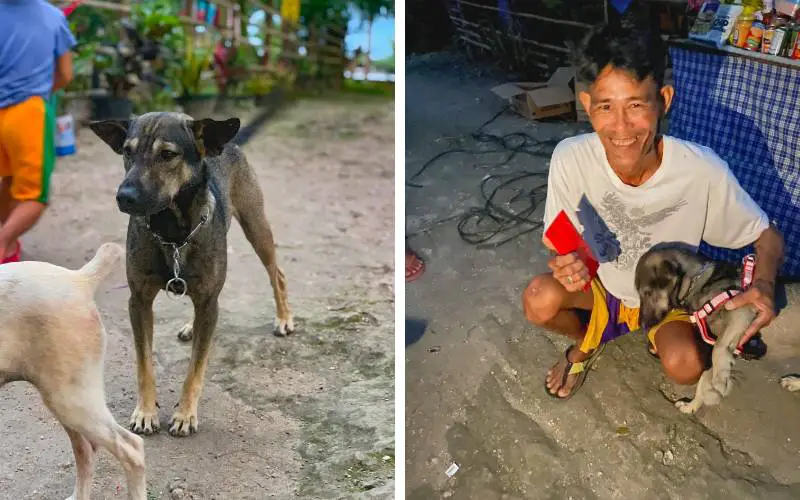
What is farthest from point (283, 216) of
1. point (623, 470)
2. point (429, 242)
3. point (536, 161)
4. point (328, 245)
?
point (623, 470)

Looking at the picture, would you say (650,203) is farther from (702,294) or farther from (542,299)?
(542,299)

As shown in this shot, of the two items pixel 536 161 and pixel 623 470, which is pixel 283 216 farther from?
pixel 623 470

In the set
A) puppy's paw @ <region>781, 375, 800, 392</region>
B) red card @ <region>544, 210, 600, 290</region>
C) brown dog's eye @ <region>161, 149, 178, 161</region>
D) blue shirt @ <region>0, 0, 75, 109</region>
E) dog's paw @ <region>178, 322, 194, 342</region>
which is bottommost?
dog's paw @ <region>178, 322, 194, 342</region>

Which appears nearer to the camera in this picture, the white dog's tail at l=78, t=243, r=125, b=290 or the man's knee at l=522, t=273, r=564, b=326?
the white dog's tail at l=78, t=243, r=125, b=290

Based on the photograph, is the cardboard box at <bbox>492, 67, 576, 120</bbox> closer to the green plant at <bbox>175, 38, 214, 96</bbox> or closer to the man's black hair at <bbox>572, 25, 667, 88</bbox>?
the man's black hair at <bbox>572, 25, 667, 88</bbox>

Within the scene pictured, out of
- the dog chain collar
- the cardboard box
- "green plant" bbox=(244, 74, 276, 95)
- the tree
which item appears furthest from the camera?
"green plant" bbox=(244, 74, 276, 95)

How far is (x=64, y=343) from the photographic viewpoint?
1.53m

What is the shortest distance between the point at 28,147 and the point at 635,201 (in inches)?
63.9

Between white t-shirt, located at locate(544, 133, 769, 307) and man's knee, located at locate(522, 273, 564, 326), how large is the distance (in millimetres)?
162

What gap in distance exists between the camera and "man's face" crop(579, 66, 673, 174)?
183cm

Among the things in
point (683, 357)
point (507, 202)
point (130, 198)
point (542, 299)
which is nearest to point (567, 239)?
point (542, 299)

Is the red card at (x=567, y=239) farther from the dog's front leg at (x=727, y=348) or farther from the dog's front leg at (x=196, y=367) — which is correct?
the dog's front leg at (x=196, y=367)

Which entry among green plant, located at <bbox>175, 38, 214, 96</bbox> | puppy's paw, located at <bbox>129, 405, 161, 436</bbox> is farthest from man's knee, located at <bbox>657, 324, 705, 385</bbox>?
green plant, located at <bbox>175, 38, 214, 96</bbox>

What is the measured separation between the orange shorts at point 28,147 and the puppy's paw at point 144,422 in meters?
0.65
